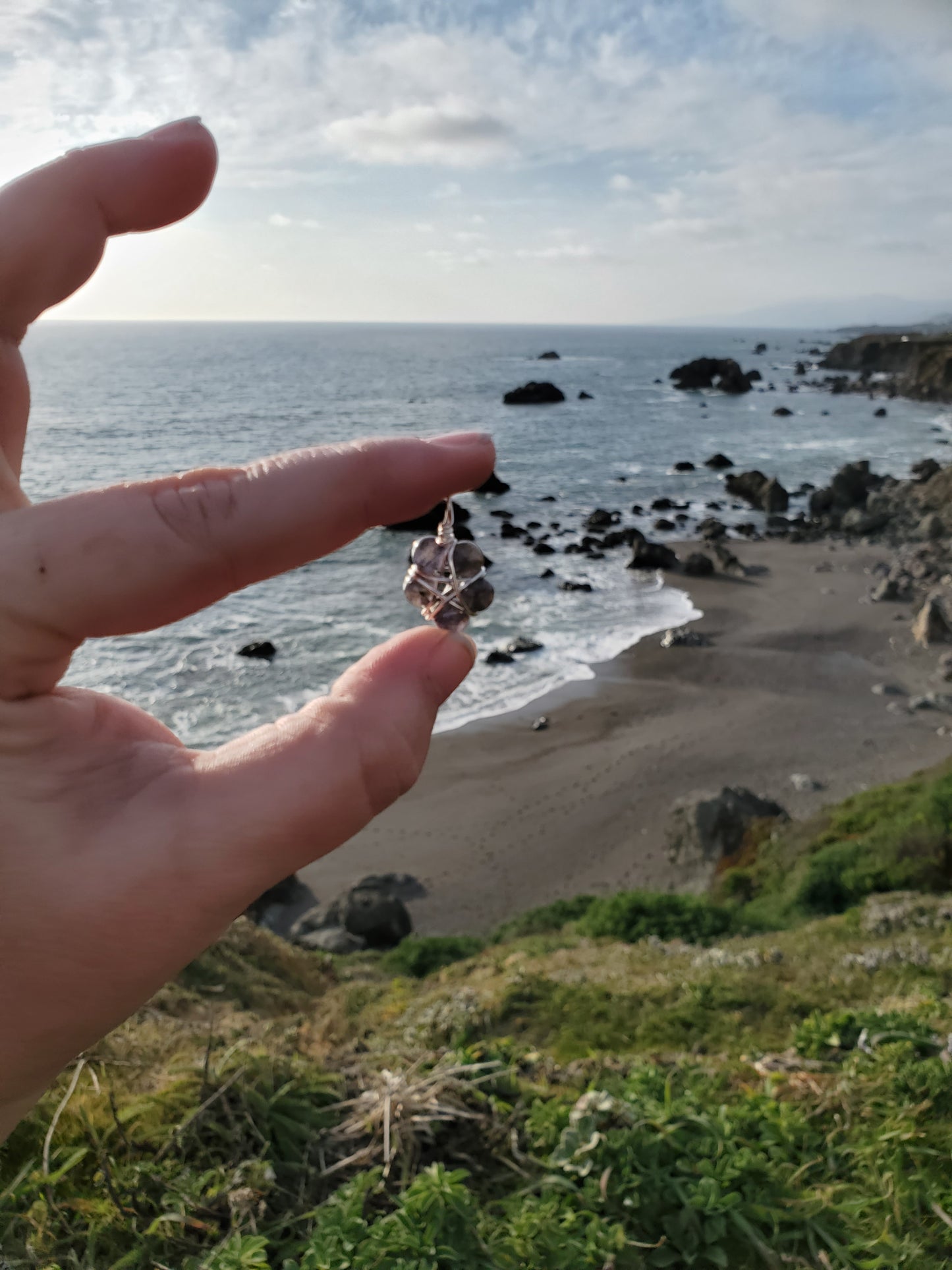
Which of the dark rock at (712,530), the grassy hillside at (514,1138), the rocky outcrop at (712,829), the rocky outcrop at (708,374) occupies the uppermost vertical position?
the rocky outcrop at (708,374)

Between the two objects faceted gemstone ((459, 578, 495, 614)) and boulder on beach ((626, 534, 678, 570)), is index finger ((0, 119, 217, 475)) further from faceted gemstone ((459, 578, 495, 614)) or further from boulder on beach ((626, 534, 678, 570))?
boulder on beach ((626, 534, 678, 570))

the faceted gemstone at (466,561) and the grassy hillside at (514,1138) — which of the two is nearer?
the faceted gemstone at (466,561)

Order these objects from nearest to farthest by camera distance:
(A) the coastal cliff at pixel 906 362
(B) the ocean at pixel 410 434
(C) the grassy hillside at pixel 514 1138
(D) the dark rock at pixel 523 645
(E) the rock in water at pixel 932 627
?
(C) the grassy hillside at pixel 514 1138 < (B) the ocean at pixel 410 434 < (E) the rock in water at pixel 932 627 < (D) the dark rock at pixel 523 645 < (A) the coastal cliff at pixel 906 362

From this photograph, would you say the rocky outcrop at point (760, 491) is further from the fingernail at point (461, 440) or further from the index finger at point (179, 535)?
the index finger at point (179, 535)

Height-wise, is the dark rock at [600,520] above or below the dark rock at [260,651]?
above

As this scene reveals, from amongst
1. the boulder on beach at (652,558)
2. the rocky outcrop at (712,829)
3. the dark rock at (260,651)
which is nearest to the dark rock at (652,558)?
the boulder on beach at (652,558)

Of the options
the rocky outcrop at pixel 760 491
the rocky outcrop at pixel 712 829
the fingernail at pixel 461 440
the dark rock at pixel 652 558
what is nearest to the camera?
the fingernail at pixel 461 440
